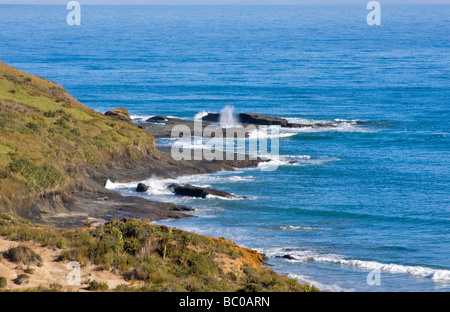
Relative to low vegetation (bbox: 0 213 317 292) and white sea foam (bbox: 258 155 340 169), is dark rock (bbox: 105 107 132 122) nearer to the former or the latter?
white sea foam (bbox: 258 155 340 169)

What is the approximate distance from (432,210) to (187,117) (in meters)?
→ 35.6

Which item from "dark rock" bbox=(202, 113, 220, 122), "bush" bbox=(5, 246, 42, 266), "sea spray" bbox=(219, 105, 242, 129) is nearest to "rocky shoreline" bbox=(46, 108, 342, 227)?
"sea spray" bbox=(219, 105, 242, 129)

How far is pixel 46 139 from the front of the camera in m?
42.7

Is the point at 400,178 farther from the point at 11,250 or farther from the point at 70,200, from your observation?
the point at 11,250

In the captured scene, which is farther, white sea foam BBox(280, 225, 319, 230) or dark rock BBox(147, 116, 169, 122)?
dark rock BBox(147, 116, 169, 122)

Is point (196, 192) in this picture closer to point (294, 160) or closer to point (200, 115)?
point (294, 160)

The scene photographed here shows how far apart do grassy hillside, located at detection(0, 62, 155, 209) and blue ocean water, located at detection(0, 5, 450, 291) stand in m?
3.89

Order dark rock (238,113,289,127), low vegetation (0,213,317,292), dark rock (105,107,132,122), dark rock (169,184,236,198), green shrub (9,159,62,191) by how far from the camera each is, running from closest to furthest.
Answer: low vegetation (0,213,317,292)
green shrub (9,159,62,191)
dark rock (169,184,236,198)
dark rock (105,107,132,122)
dark rock (238,113,289,127)

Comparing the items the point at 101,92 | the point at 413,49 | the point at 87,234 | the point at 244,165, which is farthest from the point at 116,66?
the point at 87,234

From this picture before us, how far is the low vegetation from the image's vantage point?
19.0 meters

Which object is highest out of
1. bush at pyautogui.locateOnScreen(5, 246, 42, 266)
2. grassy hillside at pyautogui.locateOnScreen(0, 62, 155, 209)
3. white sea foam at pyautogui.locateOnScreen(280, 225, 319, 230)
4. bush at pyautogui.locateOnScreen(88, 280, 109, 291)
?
grassy hillside at pyautogui.locateOnScreen(0, 62, 155, 209)

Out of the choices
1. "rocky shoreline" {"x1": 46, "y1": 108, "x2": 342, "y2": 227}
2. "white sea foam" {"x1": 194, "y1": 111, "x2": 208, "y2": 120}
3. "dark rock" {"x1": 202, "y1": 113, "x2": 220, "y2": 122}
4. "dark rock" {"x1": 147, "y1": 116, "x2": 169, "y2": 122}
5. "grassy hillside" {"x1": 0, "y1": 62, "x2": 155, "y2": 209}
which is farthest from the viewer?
"white sea foam" {"x1": 194, "y1": 111, "x2": 208, "y2": 120}

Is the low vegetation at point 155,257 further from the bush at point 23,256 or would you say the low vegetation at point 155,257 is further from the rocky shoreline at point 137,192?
the rocky shoreline at point 137,192
